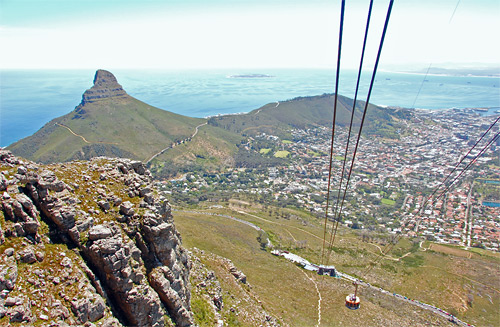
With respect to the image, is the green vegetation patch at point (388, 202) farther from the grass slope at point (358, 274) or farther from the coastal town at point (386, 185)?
the grass slope at point (358, 274)

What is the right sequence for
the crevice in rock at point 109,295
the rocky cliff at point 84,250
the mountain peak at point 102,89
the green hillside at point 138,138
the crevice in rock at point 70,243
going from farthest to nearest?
the mountain peak at point 102,89 < the green hillside at point 138,138 < the crevice in rock at point 109,295 < the crevice in rock at point 70,243 < the rocky cliff at point 84,250

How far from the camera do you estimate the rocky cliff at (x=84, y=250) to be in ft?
32.8

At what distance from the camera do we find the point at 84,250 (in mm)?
12109

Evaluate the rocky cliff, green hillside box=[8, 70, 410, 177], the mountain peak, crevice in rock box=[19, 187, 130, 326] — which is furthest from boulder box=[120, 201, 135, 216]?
the mountain peak

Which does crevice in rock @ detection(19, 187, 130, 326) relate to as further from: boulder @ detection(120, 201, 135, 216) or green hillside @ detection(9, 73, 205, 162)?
green hillside @ detection(9, 73, 205, 162)

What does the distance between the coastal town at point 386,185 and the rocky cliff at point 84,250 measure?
1582 inches

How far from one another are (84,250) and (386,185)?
370 ft

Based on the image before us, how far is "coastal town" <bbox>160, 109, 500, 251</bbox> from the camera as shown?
→ 76500 mm

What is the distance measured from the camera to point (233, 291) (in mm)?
23891

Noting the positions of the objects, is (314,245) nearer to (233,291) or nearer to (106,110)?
(233,291)

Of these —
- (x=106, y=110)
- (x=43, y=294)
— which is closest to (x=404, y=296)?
(x=43, y=294)

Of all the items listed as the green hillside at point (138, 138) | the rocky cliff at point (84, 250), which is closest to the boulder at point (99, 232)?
the rocky cliff at point (84, 250)

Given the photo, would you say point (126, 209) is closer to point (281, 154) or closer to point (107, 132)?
point (107, 132)

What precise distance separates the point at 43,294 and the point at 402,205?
9979cm
